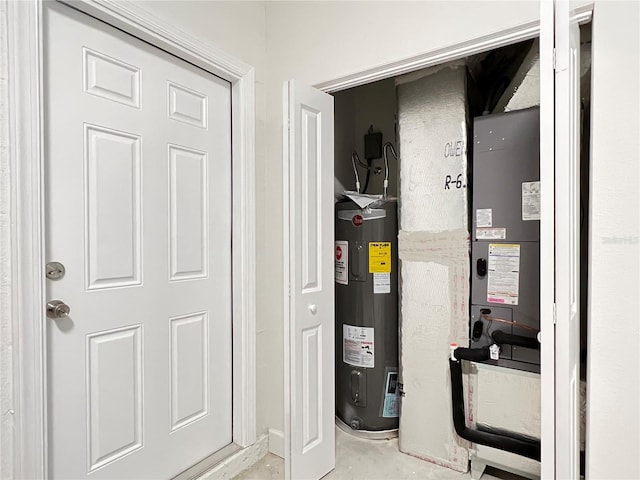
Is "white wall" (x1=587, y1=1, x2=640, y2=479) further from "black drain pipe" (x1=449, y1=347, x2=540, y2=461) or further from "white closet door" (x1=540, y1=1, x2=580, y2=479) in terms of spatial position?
"white closet door" (x1=540, y1=1, x2=580, y2=479)

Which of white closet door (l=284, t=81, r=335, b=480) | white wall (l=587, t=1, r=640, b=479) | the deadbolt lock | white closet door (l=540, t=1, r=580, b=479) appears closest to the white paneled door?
the deadbolt lock

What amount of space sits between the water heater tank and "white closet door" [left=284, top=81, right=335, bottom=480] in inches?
17.6

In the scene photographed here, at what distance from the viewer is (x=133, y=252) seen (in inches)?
66.0

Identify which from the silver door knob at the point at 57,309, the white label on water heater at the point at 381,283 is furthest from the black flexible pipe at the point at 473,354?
the silver door knob at the point at 57,309

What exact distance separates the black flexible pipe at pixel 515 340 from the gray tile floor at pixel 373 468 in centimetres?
71

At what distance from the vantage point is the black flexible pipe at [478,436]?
179 centimetres

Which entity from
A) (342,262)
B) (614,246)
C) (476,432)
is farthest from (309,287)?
(614,246)

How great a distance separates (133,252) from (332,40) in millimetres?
1403

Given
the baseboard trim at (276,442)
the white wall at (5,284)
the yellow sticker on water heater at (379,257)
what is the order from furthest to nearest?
the yellow sticker on water heater at (379,257), the baseboard trim at (276,442), the white wall at (5,284)

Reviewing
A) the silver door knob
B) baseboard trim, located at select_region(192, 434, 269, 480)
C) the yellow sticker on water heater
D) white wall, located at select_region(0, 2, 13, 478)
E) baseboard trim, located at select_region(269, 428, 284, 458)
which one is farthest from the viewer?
the yellow sticker on water heater

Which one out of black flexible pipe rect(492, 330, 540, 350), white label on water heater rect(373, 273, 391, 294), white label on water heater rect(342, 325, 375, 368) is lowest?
white label on water heater rect(342, 325, 375, 368)

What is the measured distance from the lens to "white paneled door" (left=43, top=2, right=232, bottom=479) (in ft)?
4.77

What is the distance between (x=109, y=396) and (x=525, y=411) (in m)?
1.83

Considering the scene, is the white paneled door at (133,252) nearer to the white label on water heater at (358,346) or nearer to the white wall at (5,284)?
the white wall at (5,284)
